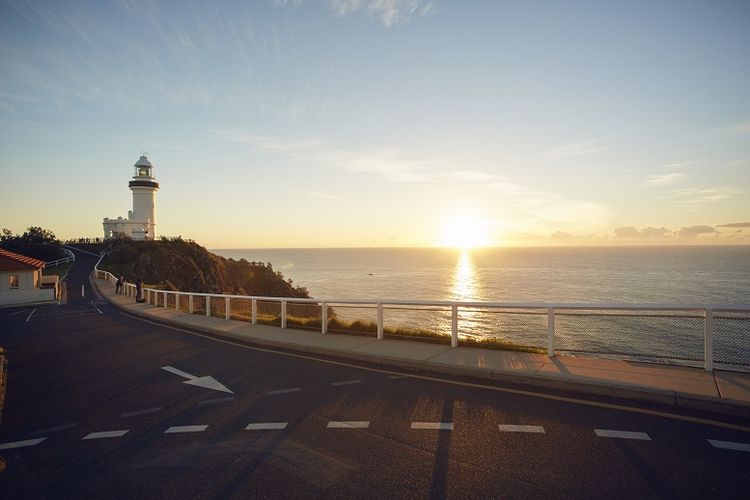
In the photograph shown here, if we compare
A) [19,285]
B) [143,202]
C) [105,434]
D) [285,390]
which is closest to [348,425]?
[285,390]

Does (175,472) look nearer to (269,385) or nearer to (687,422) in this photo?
(269,385)

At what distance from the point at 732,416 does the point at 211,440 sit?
7.39 meters

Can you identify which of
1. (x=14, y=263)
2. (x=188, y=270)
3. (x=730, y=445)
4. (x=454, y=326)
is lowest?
(x=730, y=445)

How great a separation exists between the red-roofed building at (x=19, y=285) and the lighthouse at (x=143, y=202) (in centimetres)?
4997

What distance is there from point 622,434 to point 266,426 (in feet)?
16.0

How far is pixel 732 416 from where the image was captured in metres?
6.66

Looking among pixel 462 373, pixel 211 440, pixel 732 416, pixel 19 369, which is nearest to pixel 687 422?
pixel 732 416

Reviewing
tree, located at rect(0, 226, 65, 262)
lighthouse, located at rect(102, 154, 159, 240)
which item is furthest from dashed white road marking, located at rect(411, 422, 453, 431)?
lighthouse, located at rect(102, 154, 159, 240)

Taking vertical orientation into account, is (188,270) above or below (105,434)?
above

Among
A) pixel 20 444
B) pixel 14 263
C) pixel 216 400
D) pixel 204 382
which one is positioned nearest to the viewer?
pixel 20 444

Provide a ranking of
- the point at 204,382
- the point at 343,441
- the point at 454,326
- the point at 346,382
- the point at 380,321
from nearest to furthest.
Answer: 1. the point at 343,441
2. the point at 346,382
3. the point at 204,382
4. the point at 454,326
5. the point at 380,321

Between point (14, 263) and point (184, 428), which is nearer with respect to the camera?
point (184, 428)

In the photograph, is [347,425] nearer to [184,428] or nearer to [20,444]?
[184,428]

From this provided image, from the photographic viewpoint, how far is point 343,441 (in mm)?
6043
